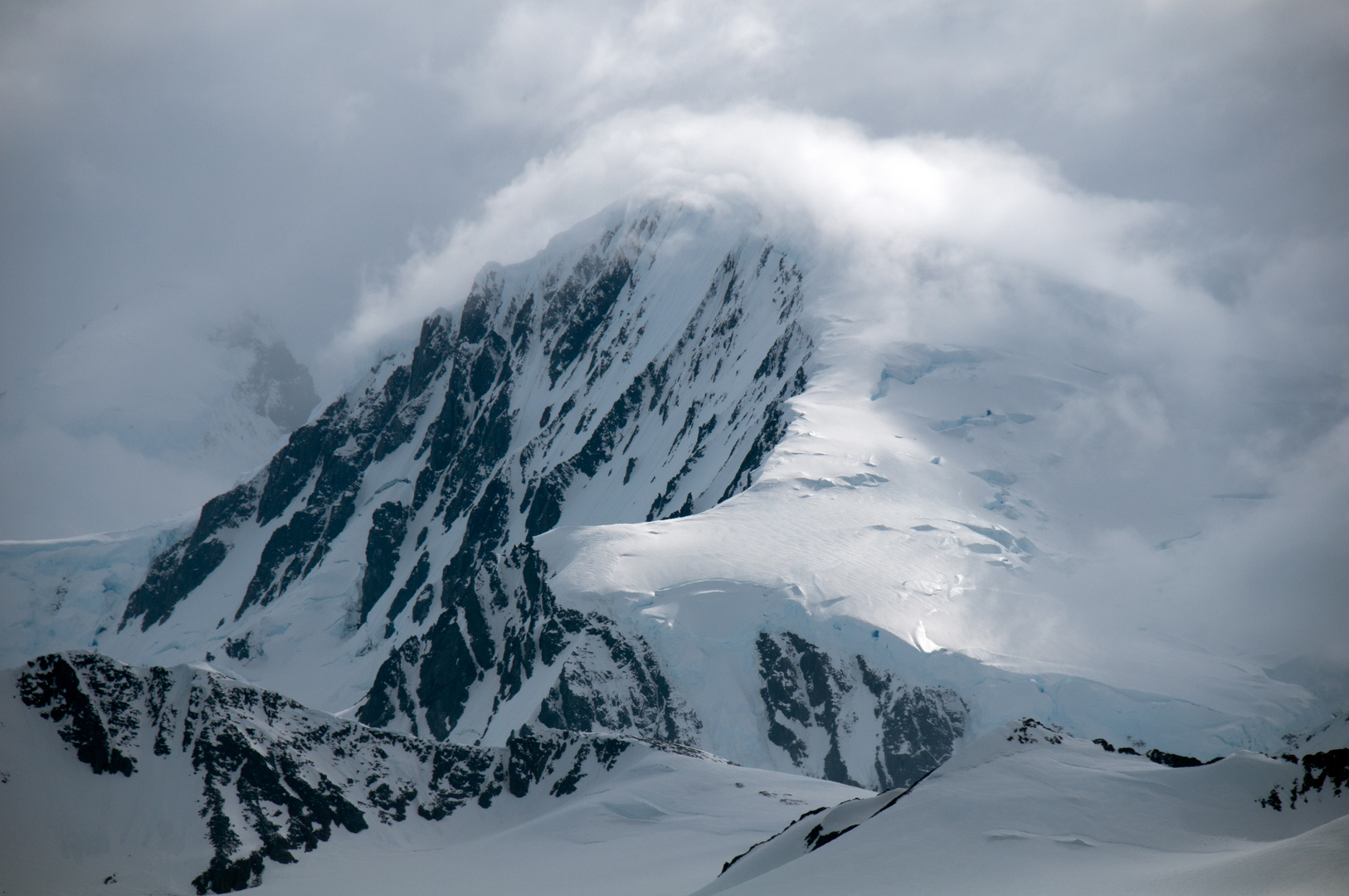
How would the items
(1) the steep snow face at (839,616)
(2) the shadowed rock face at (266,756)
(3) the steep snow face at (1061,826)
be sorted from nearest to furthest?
(3) the steep snow face at (1061,826) → (2) the shadowed rock face at (266,756) → (1) the steep snow face at (839,616)

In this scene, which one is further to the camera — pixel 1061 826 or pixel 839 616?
pixel 839 616

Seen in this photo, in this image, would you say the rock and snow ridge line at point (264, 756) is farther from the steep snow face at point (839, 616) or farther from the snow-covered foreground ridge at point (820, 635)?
the steep snow face at point (839, 616)

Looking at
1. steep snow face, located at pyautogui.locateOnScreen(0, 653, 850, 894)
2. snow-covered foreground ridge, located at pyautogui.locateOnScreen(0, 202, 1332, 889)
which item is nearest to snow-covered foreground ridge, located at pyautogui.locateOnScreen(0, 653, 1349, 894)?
steep snow face, located at pyautogui.locateOnScreen(0, 653, 850, 894)

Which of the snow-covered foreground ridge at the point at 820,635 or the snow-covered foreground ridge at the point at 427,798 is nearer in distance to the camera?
the snow-covered foreground ridge at the point at 427,798

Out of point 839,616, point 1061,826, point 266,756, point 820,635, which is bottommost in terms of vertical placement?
point 1061,826

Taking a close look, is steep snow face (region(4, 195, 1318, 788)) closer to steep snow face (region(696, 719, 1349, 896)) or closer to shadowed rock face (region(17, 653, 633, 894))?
shadowed rock face (region(17, 653, 633, 894))

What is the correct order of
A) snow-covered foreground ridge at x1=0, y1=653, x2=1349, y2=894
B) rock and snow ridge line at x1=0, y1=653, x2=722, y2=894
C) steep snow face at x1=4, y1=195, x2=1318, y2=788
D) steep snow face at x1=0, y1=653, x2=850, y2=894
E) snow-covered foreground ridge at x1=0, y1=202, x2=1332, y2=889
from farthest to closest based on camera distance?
steep snow face at x1=4, y1=195, x2=1318, y2=788 → snow-covered foreground ridge at x1=0, y1=202, x2=1332, y2=889 → rock and snow ridge line at x1=0, y1=653, x2=722, y2=894 → steep snow face at x1=0, y1=653, x2=850, y2=894 → snow-covered foreground ridge at x1=0, y1=653, x2=1349, y2=894

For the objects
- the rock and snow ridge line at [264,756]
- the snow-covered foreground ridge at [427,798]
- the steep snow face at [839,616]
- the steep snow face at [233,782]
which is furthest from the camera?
the steep snow face at [839,616]

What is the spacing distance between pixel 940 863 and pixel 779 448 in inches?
3939

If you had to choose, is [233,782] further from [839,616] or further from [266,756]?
[839,616]

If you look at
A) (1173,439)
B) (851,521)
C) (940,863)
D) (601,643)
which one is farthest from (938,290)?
(940,863)

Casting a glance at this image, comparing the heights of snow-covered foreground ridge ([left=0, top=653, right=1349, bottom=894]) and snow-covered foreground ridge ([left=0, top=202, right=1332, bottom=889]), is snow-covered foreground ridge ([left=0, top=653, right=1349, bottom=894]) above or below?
below

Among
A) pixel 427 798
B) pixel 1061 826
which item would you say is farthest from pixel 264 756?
pixel 1061 826

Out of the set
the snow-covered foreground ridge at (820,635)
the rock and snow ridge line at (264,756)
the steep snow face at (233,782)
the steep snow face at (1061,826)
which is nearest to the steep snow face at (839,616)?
the snow-covered foreground ridge at (820,635)
